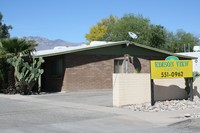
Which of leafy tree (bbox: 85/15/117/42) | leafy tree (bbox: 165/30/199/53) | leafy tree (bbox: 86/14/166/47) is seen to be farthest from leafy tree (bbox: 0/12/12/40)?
leafy tree (bbox: 165/30/199/53)

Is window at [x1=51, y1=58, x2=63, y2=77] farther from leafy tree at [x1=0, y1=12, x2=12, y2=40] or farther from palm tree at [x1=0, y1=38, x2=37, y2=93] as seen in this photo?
leafy tree at [x1=0, y1=12, x2=12, y2=40]

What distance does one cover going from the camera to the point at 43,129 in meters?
11.0

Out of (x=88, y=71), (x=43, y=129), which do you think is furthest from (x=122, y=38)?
(x=43, y=129)

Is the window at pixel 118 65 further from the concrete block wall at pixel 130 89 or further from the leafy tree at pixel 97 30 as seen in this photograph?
the leafy tree at pixel 97 30

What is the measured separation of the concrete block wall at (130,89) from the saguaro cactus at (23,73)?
874 cm

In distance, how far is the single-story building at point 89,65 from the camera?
87.4ft

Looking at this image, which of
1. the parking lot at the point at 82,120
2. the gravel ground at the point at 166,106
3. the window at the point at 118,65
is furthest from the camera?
the window at the point at 118,65

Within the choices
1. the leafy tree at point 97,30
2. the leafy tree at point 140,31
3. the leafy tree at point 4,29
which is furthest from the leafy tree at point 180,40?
the leafy tree at point 4,29

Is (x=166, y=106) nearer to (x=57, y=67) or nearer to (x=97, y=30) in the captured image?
(x=57, y=67)

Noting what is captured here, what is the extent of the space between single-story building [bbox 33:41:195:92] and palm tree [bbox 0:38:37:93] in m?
1.43

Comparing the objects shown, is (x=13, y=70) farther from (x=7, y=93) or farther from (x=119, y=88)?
(x=119, y=88)

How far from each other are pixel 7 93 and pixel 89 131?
Result: 1548 centimetres

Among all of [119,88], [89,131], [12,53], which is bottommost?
[89,131]

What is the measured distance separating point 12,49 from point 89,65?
5.71 meters
